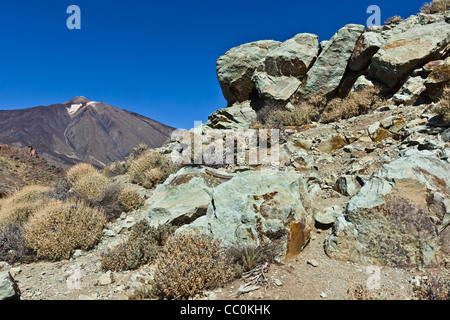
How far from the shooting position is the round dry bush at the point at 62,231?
4703 millimetres

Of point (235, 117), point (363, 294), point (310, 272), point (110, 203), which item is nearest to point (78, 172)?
point (110, 203)

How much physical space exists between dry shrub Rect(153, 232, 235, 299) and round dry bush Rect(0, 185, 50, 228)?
16.5ft

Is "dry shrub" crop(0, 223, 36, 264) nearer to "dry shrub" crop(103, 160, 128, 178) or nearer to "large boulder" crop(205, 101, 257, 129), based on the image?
"dry shrub" crop(103, 160, 128, 178)

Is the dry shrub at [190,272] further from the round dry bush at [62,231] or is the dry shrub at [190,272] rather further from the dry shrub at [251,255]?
the round dry bush at [62,231]

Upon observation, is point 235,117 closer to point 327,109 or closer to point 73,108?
point 327,109

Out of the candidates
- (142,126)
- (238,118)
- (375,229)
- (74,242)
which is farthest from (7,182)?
(142,126)

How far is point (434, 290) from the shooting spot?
247 cm

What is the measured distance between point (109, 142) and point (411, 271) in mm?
124760

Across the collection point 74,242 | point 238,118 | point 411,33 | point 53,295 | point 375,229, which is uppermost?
point 411,33

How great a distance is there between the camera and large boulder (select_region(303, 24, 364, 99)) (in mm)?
11102

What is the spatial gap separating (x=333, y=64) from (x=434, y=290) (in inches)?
442

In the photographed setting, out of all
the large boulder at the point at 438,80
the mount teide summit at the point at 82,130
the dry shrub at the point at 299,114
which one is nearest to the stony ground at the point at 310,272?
the large boulder at the point at 438,80

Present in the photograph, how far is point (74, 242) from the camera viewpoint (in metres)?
4.89
